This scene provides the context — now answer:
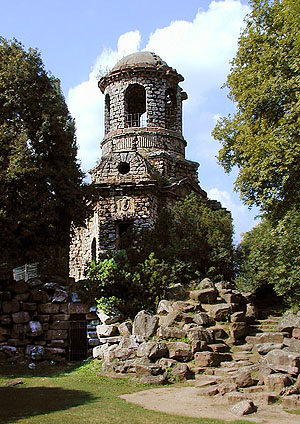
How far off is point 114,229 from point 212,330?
409 inches

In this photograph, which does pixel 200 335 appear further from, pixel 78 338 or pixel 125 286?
pixel 78 338

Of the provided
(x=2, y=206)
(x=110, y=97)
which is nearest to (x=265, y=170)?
(x=2, y=206)

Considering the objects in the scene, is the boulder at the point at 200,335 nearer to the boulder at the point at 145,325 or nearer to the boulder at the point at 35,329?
the boulder at the point at 145,325

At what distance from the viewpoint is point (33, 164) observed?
18250mm

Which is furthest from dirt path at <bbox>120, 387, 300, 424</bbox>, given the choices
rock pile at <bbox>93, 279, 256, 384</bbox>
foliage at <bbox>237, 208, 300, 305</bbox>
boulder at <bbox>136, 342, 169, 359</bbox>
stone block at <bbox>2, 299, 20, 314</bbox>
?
stone block at <bbox>2, 299, 20, 314</bbox>

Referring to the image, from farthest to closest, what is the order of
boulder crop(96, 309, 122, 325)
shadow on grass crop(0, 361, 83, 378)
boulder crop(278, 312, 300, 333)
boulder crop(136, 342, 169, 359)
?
boulder crop(96, 309, 122, 325)
shadow on grass crop(0, 361, 83, 378)
boulder crop(278, 312, 300, 333)
boulder crop(136, 342, 169, 359)

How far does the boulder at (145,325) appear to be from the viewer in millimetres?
15367

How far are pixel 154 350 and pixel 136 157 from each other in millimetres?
12984

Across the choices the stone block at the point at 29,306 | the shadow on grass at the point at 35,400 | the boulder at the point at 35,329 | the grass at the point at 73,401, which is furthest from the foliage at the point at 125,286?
the shadow on grass at the point at 35,400

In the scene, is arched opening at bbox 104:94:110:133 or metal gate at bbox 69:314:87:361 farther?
arched opening at bbox 104:94:110:133

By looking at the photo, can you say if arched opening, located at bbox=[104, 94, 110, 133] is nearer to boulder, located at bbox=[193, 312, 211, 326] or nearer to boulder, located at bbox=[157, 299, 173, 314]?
boulder, located at bbox=[157, 299, 173, 314]

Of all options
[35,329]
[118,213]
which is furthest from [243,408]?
[118,213]

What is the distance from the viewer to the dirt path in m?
9.36

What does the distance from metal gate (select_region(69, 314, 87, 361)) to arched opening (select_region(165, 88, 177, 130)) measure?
13.7 metres
